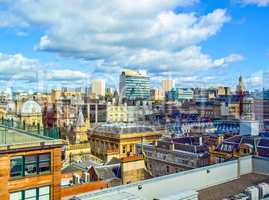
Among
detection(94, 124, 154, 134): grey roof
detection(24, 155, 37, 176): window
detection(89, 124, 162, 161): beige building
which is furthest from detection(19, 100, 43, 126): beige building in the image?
detection(24, 155, 37, 176): window

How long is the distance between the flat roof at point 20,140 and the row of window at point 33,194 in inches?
96.1

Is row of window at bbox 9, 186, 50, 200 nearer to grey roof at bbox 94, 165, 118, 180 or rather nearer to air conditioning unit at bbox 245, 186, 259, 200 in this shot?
air conditioning unit at bbox 245, 186, 259, 200

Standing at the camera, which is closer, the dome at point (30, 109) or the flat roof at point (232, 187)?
the flat roof at point (232, 187)

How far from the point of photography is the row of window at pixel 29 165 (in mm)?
17000

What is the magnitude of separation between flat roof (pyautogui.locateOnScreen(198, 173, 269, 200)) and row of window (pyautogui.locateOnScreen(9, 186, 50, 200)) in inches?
351

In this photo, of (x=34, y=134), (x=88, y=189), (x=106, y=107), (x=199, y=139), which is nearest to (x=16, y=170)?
(x=34, y=134)

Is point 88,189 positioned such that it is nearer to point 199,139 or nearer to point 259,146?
point 259,146

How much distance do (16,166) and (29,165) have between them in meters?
0.67

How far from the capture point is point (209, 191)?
20219 millimetres

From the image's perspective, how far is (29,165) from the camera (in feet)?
57.2

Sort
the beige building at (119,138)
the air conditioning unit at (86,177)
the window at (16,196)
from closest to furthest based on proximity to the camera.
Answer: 1. the window at (16,196)
2. the air conditioning unit at (86,177)
3. the beige building at (119,138)

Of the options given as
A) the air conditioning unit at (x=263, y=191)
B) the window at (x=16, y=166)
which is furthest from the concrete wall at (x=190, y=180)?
the window at (x=16, y=166)

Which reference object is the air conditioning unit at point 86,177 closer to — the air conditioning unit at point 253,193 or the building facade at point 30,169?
the building facade at point 30,169

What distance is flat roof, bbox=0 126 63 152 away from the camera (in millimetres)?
16844
